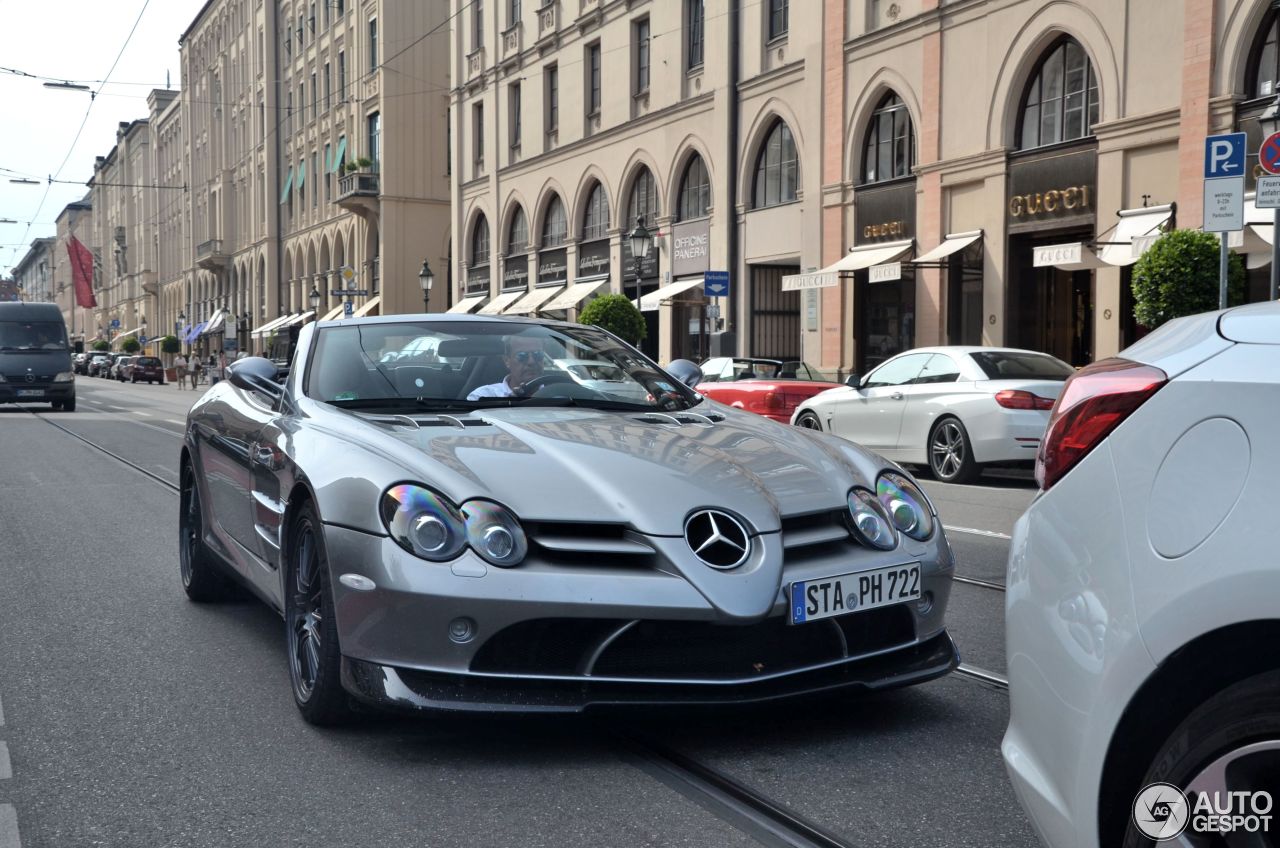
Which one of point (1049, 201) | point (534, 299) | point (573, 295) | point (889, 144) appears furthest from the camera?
point (534, 299)

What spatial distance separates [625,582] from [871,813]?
2.88ft

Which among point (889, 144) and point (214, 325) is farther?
point (214, 325)

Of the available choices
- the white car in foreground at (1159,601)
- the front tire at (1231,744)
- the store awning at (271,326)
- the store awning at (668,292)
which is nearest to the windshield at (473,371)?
the white car in foreground at (1159,601)

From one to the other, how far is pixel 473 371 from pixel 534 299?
116ft

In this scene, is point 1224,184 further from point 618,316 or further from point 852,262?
point 618,316

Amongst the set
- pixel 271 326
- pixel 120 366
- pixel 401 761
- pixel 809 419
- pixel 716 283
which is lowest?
pixel 401 761

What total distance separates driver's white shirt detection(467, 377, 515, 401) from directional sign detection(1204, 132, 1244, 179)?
364 inches

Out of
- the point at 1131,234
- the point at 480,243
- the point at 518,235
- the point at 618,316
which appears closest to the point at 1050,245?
the point at 1131,234

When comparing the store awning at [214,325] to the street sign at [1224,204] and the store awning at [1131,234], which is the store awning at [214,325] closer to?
the store awning at [1131,234]

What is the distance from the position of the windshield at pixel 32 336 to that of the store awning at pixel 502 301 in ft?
48.5

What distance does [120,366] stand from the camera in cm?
7162

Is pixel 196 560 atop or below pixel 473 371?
below

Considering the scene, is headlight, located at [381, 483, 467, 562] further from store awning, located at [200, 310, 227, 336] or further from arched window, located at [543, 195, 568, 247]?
store awning, located at [200, 310, 227, 336]

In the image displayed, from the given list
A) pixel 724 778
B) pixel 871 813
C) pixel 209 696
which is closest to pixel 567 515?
pixel 724 778
